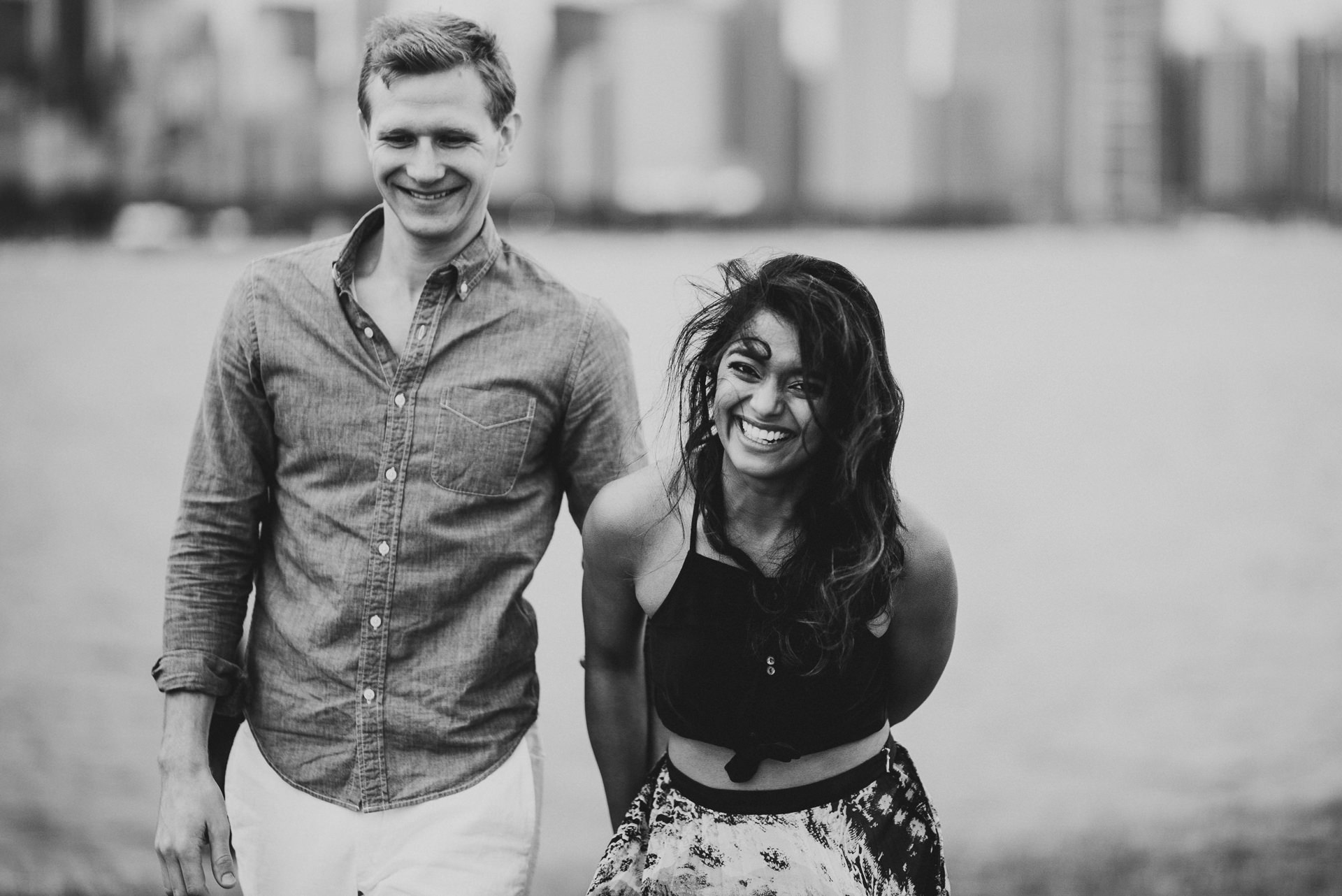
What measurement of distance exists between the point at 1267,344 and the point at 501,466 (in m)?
37.5

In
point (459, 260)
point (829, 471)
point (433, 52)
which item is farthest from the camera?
point (459, 260)

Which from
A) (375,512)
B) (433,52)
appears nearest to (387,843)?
(375,512)

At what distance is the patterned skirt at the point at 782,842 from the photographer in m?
1.97

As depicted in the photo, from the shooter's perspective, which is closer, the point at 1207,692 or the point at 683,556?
the point at 683,556

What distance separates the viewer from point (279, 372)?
222 centimetres

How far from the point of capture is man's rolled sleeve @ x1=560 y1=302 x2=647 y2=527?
90.8 inches

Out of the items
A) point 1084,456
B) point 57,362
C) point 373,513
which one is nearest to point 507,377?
point 373,513

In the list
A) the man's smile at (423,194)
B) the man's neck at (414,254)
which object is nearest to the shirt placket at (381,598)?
the man's neck at (414,254)

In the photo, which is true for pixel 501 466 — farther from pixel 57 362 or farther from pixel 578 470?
pixel 57 362

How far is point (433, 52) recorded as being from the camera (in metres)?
2.17

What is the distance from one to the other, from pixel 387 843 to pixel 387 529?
515mm

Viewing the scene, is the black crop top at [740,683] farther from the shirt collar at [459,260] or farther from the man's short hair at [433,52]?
the man's short hair at [433,52]

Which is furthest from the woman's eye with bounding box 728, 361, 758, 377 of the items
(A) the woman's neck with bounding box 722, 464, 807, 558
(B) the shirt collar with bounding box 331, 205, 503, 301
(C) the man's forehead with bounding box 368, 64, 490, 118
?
(C) the man's forehead with bounding box 368, 64, 490, 118

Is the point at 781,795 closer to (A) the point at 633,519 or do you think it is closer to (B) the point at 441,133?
(A) the point at 633,519
